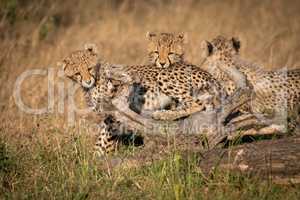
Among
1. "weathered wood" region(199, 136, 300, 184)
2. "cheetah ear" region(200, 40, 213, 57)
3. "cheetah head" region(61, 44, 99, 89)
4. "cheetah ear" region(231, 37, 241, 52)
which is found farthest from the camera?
"cheetah ear" region(231, 37, 241, 52)

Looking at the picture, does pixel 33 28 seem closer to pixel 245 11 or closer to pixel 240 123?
pixel 245 11

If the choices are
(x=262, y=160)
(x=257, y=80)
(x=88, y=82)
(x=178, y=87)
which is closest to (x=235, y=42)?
(x=257, y=80)

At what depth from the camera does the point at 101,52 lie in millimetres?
8398

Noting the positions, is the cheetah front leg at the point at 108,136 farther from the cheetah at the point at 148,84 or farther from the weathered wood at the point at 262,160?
the weathered wood at the point at 262,160

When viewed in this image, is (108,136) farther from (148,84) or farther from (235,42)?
(235,42)

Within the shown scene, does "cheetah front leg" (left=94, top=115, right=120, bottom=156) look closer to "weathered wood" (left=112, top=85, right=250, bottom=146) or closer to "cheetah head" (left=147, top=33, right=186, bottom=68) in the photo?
"weathered wood" (left=112, top=85, right=250, bottom=146)

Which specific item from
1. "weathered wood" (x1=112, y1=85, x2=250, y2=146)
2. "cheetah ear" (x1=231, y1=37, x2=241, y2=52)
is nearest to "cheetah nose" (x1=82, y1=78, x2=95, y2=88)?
"weathered wood" (x1=112, y1=85, x2=250, y2=146)

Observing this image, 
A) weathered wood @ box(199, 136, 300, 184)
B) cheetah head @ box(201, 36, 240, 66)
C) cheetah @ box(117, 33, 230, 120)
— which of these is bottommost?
Answer: weathered wood @ box(199, 136, 300, 184)

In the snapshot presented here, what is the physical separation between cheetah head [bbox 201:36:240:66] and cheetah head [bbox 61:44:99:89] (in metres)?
1.39

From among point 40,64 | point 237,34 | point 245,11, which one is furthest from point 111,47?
point 245,11

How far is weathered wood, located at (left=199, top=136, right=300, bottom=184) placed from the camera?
13.5 feet

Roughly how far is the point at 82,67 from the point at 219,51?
1.63m

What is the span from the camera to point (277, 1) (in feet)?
37.6

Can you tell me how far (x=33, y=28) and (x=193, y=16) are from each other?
8.16ft
